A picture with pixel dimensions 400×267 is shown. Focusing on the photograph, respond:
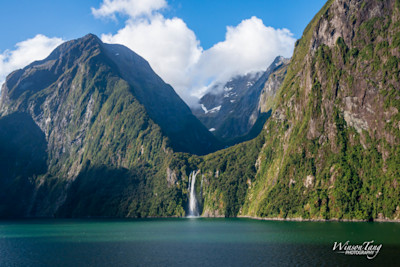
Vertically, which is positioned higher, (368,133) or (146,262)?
(368,133)

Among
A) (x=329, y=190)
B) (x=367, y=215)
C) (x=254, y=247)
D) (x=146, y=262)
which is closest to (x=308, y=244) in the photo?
(x=254, y=247)

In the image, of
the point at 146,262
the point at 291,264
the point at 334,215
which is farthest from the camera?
the point at 334,215

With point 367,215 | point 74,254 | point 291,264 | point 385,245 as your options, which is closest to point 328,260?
point 291,264

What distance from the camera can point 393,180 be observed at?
163 meters

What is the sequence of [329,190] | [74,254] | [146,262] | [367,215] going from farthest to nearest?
1. [329,190]
2. [367,215]
3. [74,254]
4. [146,262]

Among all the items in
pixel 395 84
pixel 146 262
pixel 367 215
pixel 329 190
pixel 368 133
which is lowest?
pixel 146 262

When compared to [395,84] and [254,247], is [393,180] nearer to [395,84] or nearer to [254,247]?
[395,84]

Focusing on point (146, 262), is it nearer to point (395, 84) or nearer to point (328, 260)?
point (328, 260)

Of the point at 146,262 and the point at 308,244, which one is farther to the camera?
the point at 308,244

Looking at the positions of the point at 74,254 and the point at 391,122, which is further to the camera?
the point at 391,122

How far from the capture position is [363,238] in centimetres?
9050

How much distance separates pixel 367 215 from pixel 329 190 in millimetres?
28137

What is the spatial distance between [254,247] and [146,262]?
26.4 metres

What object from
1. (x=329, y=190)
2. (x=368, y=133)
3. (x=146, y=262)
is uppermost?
(x=368, y=133)
